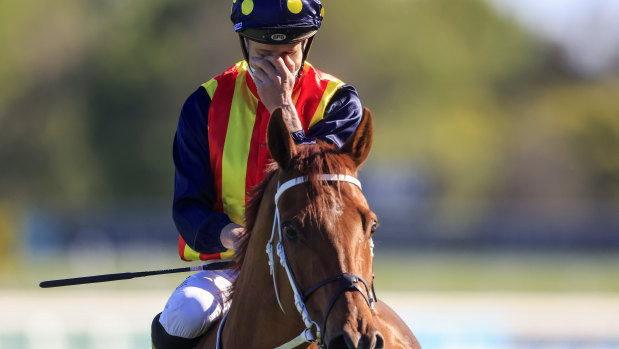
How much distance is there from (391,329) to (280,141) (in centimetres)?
112

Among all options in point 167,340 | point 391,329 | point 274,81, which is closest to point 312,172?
point 274,81

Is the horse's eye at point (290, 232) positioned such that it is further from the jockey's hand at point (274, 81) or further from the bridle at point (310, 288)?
the jockey's hand at point (274, 81)

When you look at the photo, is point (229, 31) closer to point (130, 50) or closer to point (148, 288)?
point (130, 50)

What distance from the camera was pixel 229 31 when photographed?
37969 mm

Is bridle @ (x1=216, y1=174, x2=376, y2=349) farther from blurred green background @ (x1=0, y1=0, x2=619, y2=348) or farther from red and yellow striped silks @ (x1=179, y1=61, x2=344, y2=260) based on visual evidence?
blurred green background @ (x1=0, y1=0, x2=619, y2=348)

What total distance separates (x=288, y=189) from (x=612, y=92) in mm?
45023

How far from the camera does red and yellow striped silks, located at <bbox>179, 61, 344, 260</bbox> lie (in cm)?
374

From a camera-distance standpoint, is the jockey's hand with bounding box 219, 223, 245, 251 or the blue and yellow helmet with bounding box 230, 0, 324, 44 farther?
the blue and yellow helmet with bounding box 230, 0, 324, 44

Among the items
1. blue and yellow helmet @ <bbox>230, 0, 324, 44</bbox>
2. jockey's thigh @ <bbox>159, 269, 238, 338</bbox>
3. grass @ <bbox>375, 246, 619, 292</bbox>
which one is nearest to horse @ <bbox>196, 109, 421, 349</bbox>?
jockey's thigh @ <bbox>159, 269, 238, 338</bbox>

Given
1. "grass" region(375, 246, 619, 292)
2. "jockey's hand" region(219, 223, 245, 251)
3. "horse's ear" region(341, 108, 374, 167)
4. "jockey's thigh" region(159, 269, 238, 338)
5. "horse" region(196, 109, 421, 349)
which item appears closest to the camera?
"horse" region(196, 109, 421, 349)

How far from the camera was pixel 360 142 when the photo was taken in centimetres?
319

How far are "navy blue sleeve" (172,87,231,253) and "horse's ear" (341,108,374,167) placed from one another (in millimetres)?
700

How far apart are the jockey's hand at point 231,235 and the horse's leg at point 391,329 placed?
0.67m

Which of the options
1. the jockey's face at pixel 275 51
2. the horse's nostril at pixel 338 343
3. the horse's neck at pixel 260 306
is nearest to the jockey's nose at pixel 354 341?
the horse's nostril at pixel 338 343
